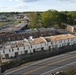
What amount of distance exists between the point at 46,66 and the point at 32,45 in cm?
1059

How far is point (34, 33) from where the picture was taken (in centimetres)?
6425

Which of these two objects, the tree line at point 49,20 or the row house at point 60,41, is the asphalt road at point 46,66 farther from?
the tree line at point 49,20

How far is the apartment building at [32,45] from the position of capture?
46.1 meters

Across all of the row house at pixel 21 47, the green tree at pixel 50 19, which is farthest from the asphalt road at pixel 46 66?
the green tree at pixel 50 19

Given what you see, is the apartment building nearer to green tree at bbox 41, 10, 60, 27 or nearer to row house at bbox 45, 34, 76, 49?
row house at bbox 45, 34, 76, 49

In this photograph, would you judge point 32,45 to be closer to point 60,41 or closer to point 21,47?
point 21,47

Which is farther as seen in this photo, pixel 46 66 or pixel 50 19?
pixel 50 19

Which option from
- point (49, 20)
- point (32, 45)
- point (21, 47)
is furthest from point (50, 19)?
point (21, 47)

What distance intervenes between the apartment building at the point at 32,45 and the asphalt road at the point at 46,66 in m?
6.19

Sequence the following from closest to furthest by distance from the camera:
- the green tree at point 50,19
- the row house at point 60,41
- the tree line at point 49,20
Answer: the row house at point 60,41 < the green tree at point 50,19 < the tree line at point 49,20

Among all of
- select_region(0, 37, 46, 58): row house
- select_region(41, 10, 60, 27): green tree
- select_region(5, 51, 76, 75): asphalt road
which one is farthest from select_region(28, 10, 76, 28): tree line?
select_region(5, 51, 76, 75): asphalt road

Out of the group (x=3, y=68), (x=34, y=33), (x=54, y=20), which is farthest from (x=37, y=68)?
(x=54, y=20)

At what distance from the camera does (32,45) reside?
49281 millimetres

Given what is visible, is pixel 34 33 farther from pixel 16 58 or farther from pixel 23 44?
pixel 16 58
